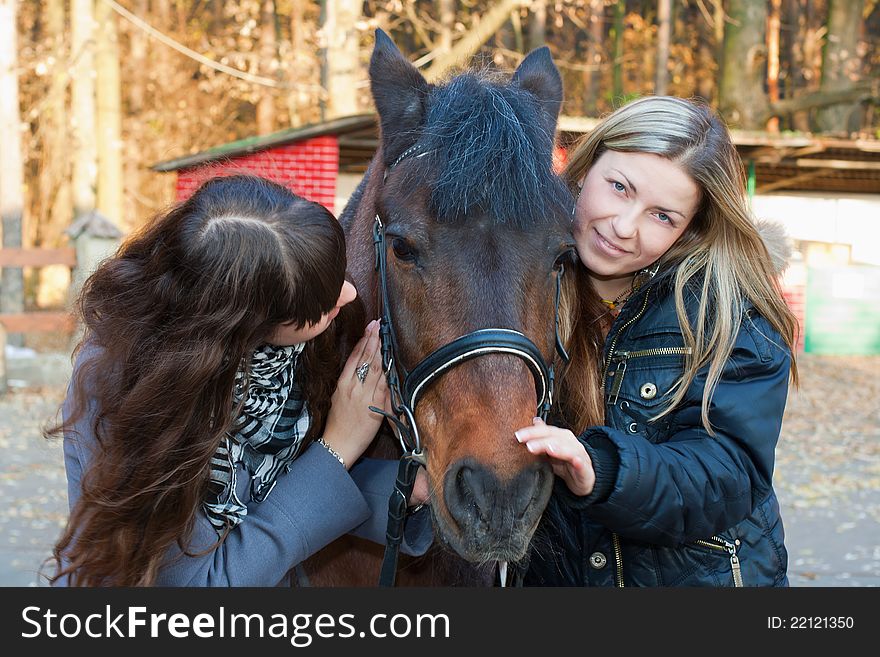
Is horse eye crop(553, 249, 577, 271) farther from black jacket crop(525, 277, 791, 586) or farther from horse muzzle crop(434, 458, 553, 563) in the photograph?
horse muzzle crop(434, 458, 553, 563)

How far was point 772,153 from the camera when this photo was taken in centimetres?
1285

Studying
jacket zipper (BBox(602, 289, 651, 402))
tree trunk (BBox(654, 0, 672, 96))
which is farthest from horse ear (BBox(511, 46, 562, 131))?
tree trunk (BBox(654, 0, 672, 96))

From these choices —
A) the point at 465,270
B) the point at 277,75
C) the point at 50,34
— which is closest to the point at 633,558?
the point at 465,270

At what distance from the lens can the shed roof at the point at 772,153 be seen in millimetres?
10883

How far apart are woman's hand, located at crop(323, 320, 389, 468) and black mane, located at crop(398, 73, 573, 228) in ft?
1.47

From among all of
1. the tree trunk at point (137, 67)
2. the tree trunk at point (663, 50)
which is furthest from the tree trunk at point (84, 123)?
the tree trunk at point (663, 50)

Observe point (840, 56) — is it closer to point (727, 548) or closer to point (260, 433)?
point (727, 548)

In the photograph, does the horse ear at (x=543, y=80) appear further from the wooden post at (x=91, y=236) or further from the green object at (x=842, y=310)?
the green object at (x=842, y=310)

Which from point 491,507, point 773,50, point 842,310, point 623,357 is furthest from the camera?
point 773,50

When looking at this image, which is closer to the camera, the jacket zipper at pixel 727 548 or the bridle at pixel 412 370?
the bridle at pixel 412 370

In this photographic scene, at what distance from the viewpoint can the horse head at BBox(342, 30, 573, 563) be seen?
1837 mm

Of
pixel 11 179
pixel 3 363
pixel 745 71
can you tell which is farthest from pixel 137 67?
pixel 745 71

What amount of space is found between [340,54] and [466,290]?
10.0 m

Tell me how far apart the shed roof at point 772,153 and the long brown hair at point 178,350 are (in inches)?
319
